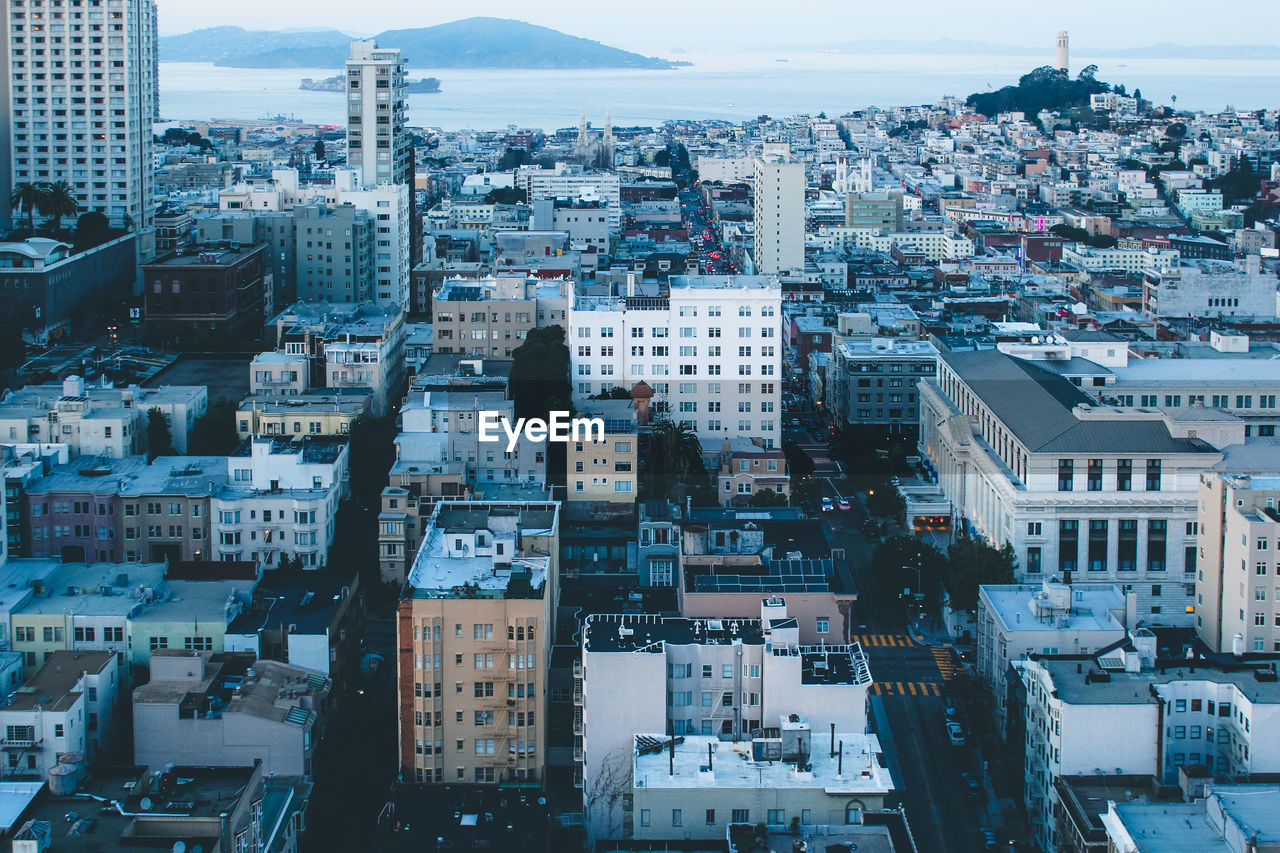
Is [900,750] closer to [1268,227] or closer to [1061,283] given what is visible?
[1061,283]

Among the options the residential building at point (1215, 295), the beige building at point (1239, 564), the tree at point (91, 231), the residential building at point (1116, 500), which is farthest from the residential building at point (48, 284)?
the residential building at point (1215, 295)

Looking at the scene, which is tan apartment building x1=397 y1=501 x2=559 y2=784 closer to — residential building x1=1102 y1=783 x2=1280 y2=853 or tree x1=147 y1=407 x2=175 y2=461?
residential building x1=1102 y1=783 x2=1280 y2=853

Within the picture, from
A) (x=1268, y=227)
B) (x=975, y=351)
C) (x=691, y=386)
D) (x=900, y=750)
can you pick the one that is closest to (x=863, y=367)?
(x=975, y=351)

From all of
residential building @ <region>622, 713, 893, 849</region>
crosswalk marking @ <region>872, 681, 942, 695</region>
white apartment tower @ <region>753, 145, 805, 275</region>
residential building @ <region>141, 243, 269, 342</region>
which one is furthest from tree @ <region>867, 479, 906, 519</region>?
white apartment tower @ <region>753, 145, 805, 275</region>

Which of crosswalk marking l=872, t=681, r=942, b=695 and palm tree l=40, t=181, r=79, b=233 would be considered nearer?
crosswalk marking l=872, t=681, r=942, b=695

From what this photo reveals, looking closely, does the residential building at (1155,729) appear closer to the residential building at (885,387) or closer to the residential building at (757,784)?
the residential building at (757,784)

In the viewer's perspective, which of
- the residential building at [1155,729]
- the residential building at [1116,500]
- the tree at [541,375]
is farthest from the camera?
the tree at [541,375]
